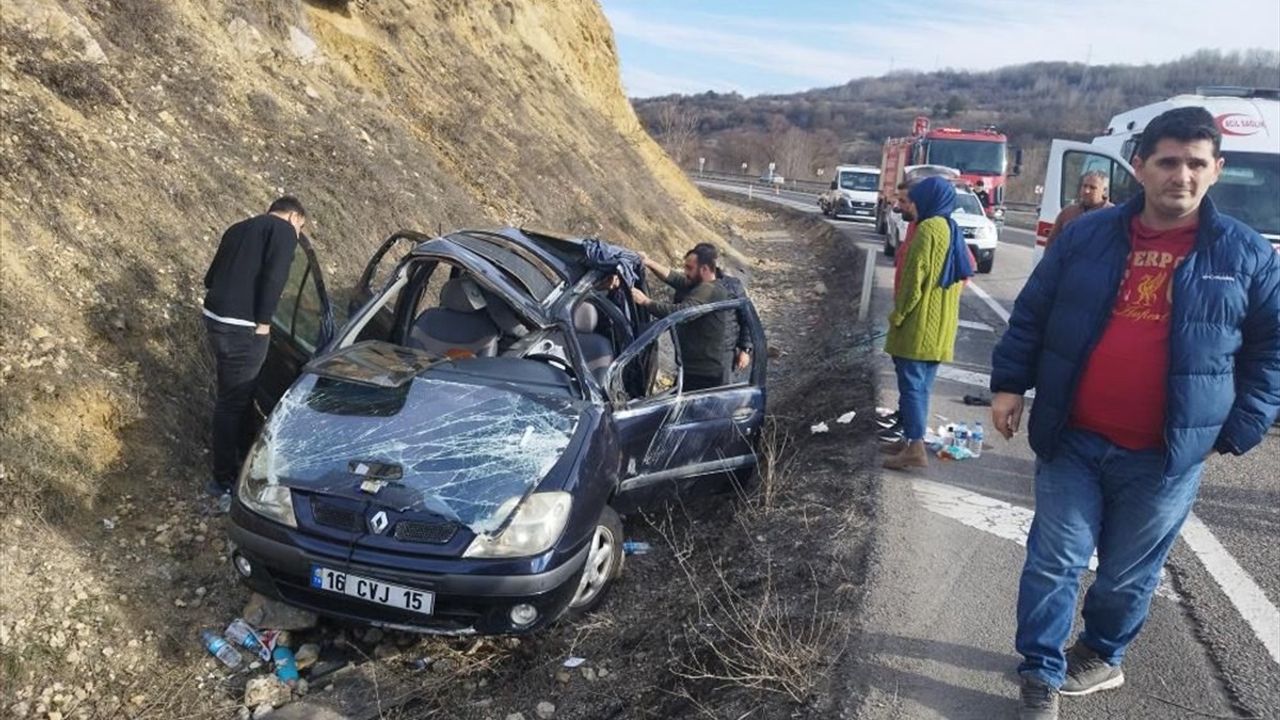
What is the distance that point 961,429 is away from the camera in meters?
6.47

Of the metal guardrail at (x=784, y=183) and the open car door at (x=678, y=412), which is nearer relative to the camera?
the open car door at (x=678, y=412)

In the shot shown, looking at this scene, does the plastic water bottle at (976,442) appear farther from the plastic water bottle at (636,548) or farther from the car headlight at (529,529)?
the car headlight at (529,529)

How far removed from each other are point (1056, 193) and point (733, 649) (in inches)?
307

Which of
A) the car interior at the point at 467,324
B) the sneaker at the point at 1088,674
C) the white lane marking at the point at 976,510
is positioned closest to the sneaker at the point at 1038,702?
the sneaker at the point at 1088,674

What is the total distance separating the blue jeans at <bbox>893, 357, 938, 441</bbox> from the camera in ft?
18.8

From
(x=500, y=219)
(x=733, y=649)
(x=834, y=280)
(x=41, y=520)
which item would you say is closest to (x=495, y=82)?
(x=500, y=219)

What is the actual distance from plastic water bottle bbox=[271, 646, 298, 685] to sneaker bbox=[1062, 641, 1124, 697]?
3253 mm

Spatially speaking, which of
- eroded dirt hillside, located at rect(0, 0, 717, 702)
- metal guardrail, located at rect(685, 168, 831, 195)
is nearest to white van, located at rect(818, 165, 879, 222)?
eroded dirt hillside, located at rect(0, 0, 717, 702)

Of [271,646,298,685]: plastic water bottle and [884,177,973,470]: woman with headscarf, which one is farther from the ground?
[884,177,973,470]: woman with headscarf

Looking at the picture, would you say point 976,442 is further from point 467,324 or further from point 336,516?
point 336,516

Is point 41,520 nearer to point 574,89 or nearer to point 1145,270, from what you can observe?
point 1145,270

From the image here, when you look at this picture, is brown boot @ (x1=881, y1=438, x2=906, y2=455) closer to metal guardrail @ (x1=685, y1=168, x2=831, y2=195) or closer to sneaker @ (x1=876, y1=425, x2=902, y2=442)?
sneaker @ (x1=876, y1=425, x2=902, y2=442)

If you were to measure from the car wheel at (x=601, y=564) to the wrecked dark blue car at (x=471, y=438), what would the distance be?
0.4 inches

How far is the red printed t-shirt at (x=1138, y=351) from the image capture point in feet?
9.58
